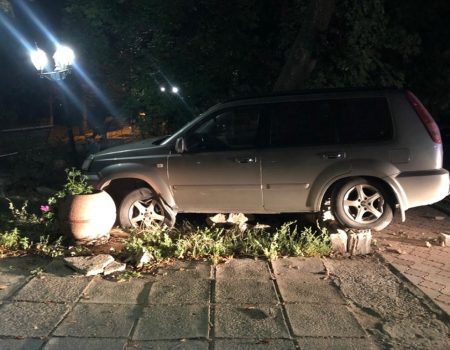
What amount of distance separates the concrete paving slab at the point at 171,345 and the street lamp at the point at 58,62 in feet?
28.4

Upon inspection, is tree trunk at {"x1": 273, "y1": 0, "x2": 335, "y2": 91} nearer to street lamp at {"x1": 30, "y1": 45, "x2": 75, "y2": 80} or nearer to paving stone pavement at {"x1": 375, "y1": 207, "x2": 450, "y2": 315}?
paving stone pavement at {"x1": 375, "y1": 207, "x2": 450, "y2": 315}

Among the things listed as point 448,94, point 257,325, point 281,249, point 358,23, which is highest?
point 358,23

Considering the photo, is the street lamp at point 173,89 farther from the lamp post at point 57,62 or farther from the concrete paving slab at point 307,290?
the concrete paving slab at point 307,290

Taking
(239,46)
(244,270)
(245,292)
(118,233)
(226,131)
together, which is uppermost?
(239,46)

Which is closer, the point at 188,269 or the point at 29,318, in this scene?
the point at 29,318

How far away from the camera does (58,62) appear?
11117mm

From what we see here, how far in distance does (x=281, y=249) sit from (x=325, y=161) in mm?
1243

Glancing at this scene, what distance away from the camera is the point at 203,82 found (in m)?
10.8

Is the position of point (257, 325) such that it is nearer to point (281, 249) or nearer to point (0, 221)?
point (281, 249)

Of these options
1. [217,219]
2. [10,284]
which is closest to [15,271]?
[10,284]

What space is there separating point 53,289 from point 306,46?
6826mm

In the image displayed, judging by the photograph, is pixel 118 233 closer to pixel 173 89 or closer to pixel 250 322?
pixel 250 322

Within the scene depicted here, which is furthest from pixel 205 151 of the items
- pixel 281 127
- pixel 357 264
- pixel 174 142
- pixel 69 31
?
pixel 69 31

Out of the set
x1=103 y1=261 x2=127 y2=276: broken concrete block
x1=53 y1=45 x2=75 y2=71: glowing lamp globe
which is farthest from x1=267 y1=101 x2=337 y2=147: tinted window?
x1=53 y1=45 x2=75 y2=71: glowing lamp globe
